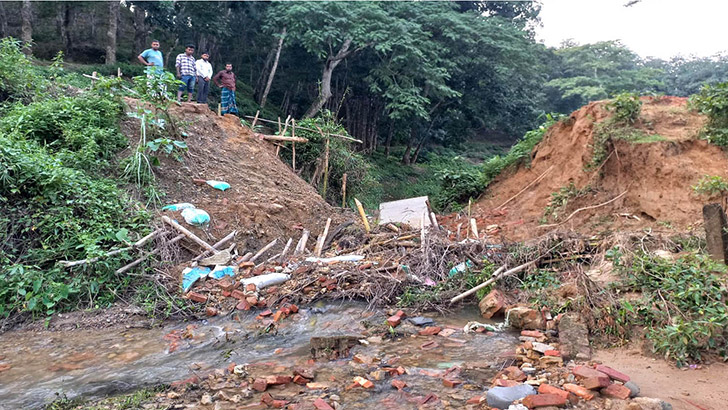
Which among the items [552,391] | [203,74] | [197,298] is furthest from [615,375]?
[203,74]

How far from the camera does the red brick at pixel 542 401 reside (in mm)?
3180

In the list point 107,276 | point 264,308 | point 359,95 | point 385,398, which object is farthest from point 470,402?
point 359,95

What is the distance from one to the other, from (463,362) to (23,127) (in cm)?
667

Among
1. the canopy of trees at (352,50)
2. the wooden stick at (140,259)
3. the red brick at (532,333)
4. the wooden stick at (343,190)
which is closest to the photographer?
the red brick at (532,333)

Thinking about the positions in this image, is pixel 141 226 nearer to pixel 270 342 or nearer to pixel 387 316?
pixel 270 342

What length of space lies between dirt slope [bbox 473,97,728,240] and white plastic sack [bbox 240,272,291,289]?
374 centimetres

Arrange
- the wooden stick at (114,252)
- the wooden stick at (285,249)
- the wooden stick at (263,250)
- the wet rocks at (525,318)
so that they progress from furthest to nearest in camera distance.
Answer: the wooden stick at (285,249)
the wooden stick at (263,250)
the wooden stick at (114,252)
the wet rocks at (525,318)

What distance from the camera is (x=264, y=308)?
18.4 feet

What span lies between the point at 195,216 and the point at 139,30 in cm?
1364

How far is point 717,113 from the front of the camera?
24.6ft

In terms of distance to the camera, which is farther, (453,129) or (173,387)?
(453,129)

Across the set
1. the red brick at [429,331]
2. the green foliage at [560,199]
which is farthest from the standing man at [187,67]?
the red brick at [429,331]

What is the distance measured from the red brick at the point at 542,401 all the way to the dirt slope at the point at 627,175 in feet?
13.5

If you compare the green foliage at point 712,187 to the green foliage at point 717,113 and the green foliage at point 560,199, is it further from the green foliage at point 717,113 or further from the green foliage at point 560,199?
the green foliage at point 560,199
